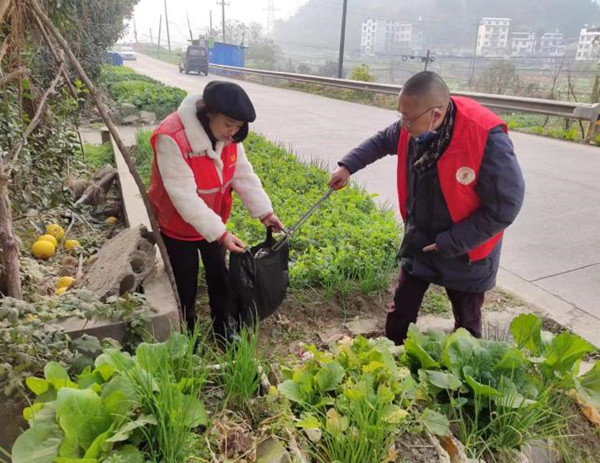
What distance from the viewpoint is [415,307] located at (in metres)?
2.86

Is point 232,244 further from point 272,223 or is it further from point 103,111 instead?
point 103,111

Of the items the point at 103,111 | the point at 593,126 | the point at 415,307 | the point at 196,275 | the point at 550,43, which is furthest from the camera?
the point at 550,43

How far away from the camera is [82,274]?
3.23 meters

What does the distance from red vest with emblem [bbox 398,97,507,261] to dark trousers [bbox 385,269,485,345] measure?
34 centimetres

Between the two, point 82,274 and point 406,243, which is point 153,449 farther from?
point 82,274

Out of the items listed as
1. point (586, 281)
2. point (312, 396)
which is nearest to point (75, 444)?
point (312, 396)

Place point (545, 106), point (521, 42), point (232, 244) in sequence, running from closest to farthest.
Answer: point (232, 244) → point (545, 106) → point (521, 42)

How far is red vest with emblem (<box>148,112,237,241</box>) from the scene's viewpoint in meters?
2.47

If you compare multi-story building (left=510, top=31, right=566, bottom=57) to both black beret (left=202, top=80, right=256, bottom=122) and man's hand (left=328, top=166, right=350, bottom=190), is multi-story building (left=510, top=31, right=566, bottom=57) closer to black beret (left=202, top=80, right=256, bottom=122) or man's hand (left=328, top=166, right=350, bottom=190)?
man's hand (left=328, top=166, right=350, bottom=190)

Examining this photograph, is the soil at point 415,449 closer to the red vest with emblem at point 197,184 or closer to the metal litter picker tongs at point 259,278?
the metal litter picker tongs at point 259,278

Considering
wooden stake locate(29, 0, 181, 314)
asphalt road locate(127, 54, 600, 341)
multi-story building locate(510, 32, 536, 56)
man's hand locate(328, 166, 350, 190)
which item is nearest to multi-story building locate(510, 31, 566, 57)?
multi-story building locate(510, 32, 536, 56)

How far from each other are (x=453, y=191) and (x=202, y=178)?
1.29 m

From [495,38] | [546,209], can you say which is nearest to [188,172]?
[546,209]

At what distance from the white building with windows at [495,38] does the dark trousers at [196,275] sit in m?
73.3
